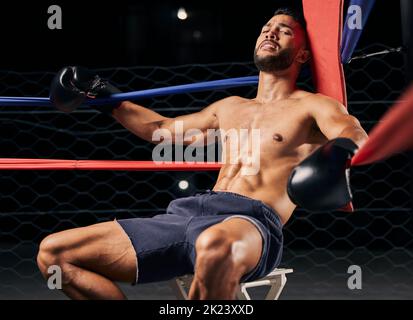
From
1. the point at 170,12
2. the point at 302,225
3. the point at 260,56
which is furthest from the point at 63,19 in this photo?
the point at 260,56

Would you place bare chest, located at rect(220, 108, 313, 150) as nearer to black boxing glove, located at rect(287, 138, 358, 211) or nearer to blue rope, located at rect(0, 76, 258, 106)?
blue rope, located at rect(0, 76, 258, 106)

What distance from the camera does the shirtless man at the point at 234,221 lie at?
137 cm

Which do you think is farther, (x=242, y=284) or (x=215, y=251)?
(x=242, y=284)

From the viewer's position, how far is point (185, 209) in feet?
5.27


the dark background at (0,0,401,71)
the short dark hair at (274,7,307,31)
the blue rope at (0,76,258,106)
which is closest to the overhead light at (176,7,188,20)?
the dark background at (0,0,401,71)

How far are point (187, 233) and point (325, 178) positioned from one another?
0.37 meters

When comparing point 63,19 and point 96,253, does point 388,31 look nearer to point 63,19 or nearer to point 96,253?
point 63,19

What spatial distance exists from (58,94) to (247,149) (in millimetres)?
516

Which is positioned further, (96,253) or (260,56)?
(260,56)

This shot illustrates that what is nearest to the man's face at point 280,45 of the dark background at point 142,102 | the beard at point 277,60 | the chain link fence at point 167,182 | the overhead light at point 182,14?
the beard at point 277,60

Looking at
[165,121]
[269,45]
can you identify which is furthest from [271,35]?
[165,121]

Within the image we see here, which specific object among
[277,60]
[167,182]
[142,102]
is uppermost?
[277,60]

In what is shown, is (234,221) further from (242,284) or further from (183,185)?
(183,185)

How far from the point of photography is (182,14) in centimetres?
354
